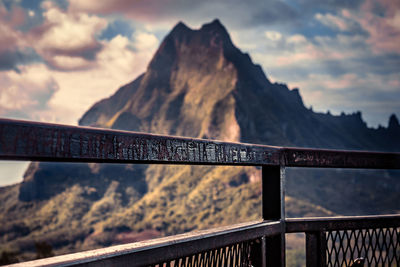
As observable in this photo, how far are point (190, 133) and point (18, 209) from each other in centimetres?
7019

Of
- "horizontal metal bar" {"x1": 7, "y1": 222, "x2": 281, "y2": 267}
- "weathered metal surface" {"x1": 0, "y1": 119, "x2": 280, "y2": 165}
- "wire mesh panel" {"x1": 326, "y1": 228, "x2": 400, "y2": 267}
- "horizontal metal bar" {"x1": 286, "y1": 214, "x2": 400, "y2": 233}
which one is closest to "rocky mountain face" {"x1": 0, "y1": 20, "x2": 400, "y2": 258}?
"wire mesh panel" {"x1": 326, "y1": 228, "x2": 400, "y2": 267}

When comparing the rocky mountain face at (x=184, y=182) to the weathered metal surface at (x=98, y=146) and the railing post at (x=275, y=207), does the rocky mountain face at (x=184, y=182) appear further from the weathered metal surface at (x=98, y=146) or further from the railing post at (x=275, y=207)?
the weathered metal surface at (x=98, y=146)

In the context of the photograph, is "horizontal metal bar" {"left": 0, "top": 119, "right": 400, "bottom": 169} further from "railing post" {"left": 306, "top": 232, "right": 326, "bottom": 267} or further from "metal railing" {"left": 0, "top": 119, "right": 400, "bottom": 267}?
"railing post" {"left": 306, "top": 232, "right": 326, "bottom": 267}

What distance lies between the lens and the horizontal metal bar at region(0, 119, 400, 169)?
1.13m

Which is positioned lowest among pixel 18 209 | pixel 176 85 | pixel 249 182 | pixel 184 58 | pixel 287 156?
pixel 18 209

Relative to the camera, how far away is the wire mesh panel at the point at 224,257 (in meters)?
1.72

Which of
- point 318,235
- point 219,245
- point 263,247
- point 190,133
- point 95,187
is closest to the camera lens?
point 219,245

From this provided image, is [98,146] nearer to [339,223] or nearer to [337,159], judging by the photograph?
[337,159]

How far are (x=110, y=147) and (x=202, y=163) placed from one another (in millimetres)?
517

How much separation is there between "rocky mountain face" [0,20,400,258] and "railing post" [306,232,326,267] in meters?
126

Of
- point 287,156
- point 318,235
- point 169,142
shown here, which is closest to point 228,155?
point 169,142

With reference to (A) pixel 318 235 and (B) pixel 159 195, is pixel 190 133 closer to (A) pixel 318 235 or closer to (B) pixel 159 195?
(B) pixel 159 195

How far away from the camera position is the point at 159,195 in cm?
15100

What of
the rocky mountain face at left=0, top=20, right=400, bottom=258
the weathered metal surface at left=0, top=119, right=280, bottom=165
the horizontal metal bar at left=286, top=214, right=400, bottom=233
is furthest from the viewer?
the rocky mountain face at left=0, top=20, right=400, bottom=258
